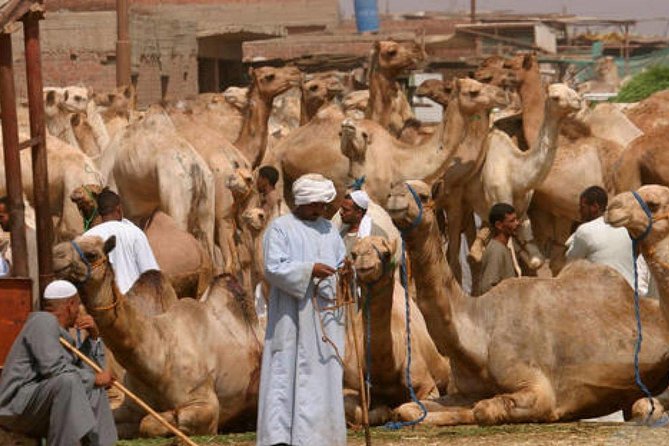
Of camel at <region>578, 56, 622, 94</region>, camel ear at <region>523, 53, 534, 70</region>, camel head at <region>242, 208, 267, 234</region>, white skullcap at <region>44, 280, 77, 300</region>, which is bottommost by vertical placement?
camel at <region>578, 56, 622, 94</region>

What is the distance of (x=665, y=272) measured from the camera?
984 cm

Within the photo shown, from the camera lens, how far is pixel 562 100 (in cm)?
1498

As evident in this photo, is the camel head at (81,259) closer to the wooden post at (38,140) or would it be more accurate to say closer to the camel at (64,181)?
the wooden post at (38,140)

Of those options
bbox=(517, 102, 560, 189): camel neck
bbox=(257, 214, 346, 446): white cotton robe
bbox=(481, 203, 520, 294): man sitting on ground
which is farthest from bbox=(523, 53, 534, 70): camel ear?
bbox=(257, 214, 346, 446): white cotton robe

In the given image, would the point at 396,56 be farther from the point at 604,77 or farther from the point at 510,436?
the point at 604,77

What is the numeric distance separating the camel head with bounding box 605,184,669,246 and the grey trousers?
2903 millimetres

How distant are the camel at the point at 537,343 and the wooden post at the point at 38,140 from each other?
6.19ft

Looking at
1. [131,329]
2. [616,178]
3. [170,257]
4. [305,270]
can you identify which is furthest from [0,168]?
[305,270]

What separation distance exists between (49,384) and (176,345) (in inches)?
77.9

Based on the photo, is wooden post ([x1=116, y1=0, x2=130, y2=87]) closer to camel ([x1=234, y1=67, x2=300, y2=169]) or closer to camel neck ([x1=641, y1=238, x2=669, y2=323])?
camel ([x1=234, y1=67, x2=300, y2=169])

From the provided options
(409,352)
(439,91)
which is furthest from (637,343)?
(439,91)

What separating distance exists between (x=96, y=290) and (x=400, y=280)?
13.7ft

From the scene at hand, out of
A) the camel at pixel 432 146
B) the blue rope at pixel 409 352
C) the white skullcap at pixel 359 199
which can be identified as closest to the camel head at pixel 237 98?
the camel at pixel 432 146

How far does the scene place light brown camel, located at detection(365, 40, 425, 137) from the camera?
1734cm
